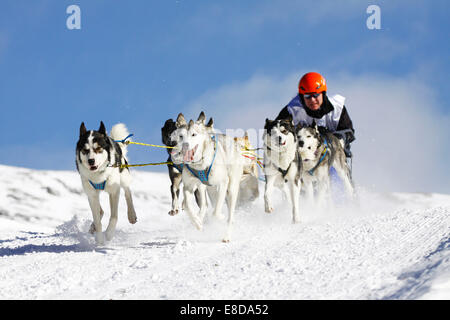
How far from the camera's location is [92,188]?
264 inches

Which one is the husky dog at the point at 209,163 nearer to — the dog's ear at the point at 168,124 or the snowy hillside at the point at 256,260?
the snowy hillside at the point at 256,260

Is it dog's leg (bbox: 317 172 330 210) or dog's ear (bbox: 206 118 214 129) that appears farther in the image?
dog's leg (bbox: 317 172 330 210)

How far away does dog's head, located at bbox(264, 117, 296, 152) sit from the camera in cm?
740

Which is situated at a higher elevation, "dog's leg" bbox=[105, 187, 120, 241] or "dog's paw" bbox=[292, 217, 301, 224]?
"dog's leg" bbox=[105, 187, 120, 241]

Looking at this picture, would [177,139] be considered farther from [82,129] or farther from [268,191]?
[268,191]

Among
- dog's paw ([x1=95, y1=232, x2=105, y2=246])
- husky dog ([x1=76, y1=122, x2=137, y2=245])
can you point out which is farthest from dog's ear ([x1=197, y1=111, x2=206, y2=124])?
dog's paw ([x1=95, y1=232, x2=105, y2=246])

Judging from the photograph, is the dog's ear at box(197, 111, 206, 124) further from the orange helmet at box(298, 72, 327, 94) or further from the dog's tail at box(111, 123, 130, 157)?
the orange helmet at box(298, 72, 327, 94)

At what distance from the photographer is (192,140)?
620cm

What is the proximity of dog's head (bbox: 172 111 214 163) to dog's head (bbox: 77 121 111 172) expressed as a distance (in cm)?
88

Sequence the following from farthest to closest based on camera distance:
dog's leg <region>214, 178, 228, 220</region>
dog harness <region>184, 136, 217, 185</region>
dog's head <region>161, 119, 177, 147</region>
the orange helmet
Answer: the orange helmet
dog's head <region>161, 119, 177, 147</region>
dog's leg <region>214, 178, 228, 220</region>
dog harness <region>184, 136, 217, 185</region>

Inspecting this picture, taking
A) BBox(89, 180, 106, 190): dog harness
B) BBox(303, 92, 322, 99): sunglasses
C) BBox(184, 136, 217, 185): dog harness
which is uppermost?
BBox(303, 92, 322, 99): sunglasses

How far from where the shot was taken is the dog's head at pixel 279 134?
24.3 feet

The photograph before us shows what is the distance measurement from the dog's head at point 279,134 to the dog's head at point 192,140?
1378 mm
